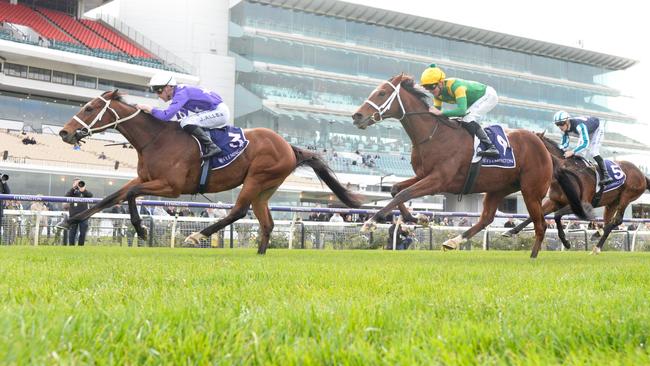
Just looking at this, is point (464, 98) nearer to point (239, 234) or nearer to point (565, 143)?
point (565, 143)

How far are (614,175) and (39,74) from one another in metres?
37.4

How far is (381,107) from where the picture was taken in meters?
8.31

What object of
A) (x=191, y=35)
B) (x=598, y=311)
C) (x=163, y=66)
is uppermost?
(x=191, y=35)

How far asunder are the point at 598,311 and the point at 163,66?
4406 centimetres

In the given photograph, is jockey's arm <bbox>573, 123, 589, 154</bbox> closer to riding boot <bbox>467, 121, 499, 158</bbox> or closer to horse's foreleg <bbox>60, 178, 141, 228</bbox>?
riding boot <bbox>467, 121, 499, 158</bbox>

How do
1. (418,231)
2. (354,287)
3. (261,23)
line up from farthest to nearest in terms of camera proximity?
(261,23) → (418,231) → (354,287)

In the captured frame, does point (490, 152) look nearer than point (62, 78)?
Yes

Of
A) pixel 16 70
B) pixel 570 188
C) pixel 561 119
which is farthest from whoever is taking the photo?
pixel 16 70

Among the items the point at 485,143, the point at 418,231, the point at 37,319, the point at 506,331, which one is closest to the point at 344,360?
the point at 506,331

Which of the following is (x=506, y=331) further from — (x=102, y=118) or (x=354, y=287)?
(x=102, y=118)

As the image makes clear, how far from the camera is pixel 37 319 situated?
6.43 feet

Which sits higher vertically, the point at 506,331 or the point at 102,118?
the point at 102,118

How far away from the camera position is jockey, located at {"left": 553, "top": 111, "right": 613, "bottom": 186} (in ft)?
35.6

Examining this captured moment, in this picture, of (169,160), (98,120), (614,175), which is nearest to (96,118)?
(98,120)
